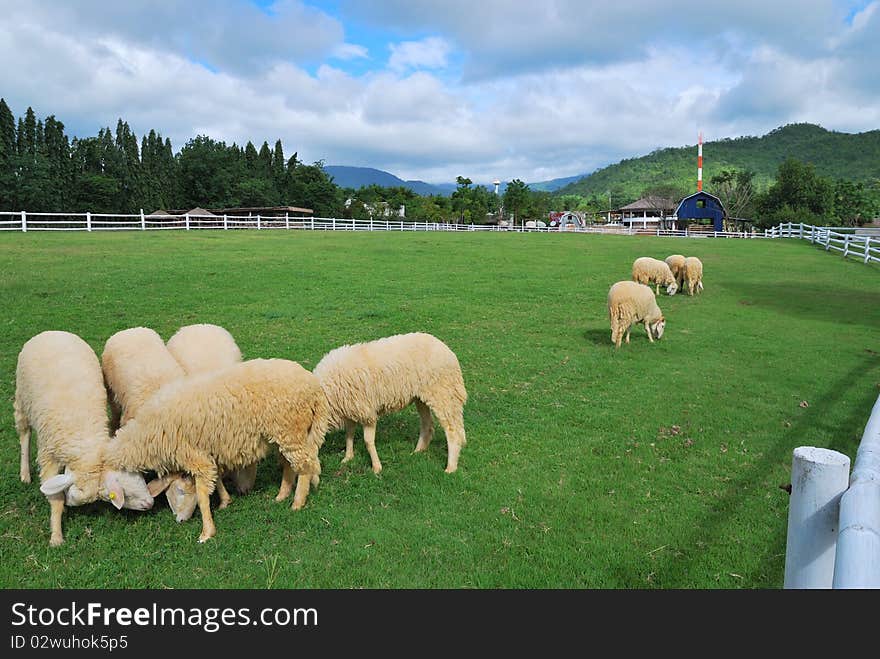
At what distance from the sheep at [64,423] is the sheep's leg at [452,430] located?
2892 mm

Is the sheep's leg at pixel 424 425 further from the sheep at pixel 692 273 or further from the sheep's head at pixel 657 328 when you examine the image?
the sheep at pixel 692 273

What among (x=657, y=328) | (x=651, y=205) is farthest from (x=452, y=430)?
(x=651, y=205)

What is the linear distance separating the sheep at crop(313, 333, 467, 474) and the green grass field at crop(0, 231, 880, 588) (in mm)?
438

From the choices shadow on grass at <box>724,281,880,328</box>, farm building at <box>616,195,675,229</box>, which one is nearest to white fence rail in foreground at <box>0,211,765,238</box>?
shadow on grass at <box>724,281,880,328</box>

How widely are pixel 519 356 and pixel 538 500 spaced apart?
18.4ft

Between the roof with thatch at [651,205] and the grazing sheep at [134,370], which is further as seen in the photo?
the roof with thatch at [651,205]

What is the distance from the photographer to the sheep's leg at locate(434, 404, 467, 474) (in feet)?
20.1

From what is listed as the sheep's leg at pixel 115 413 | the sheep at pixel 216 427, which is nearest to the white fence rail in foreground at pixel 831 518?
the sheep at pixel 216 427

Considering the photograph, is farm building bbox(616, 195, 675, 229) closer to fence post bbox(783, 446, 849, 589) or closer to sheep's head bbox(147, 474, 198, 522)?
sheep's head bbox(147, 474, 198, 522)

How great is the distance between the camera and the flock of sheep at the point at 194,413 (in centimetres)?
482

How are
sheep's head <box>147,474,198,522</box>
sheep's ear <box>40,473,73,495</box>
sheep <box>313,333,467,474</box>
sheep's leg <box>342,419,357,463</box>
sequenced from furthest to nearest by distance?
1. sheep's leg <box>342,419,357,463</box>
2. sheep <box>313,333,467,474</box>
3. sheep's head <box>147,474,198,522</box>
4. sheep's ear <box>40,473,73,495</box>

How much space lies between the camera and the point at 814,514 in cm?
196

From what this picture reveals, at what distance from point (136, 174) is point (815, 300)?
7714 centimetres

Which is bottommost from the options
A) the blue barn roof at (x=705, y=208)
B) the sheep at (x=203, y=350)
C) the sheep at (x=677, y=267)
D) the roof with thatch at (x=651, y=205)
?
the sheep at (x=203, y=350)
